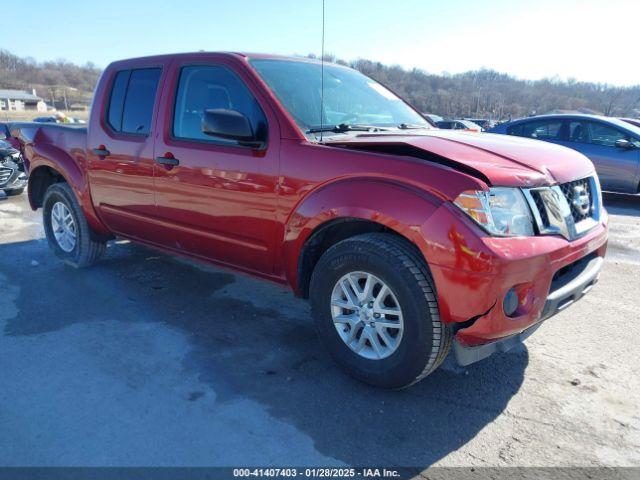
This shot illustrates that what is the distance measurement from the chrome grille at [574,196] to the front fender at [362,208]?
37.0 inches

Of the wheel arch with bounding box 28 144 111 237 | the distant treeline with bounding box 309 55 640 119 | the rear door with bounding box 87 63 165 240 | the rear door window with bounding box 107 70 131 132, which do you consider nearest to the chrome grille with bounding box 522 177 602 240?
the rear door with bounding box 87 63 165 240

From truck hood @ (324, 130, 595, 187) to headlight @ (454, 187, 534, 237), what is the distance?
6 cm

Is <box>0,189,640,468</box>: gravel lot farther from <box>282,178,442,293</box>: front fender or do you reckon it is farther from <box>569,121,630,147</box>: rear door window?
<box>569,121,630,147</box>: rear door window

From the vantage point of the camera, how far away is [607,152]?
8.84 m

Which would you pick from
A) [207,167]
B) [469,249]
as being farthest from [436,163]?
[207,167]

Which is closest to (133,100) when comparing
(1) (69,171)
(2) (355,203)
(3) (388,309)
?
(1) (69,171)

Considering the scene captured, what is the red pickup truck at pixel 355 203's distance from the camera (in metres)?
2.46

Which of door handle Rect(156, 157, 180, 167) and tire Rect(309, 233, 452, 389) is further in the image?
door handle Rect(156, 157, 180, 167)

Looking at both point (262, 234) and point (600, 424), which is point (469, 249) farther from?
point (262, 234)

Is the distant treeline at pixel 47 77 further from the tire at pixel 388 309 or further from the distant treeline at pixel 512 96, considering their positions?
the tire at pixel 388 309

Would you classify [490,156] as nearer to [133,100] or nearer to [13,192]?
[133,100]

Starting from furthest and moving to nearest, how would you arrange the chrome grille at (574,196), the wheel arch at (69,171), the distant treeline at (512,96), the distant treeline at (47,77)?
the distant treeline at (47,77) < the distant treeline at (512,96) < the wheel arch at (69,171) < the chrome grille at (574,196)

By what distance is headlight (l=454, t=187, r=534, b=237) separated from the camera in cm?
241

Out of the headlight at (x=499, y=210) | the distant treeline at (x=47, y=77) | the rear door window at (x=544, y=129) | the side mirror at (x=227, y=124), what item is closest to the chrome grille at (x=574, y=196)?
the headlight at (x=499, y=210)
